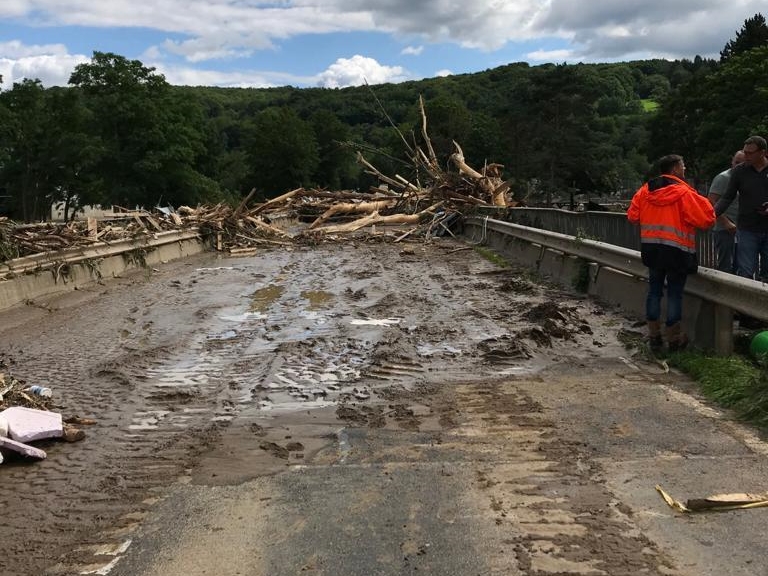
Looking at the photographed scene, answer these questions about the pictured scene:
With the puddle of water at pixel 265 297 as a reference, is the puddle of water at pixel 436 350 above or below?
above

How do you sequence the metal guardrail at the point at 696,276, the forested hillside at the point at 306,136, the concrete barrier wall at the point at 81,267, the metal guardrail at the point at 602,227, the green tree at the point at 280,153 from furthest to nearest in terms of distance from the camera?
the green tree at the point at 280,153, the forested hillside at the point at 306,136, the concrete barrier wall at the point at 81,267, the metal guardrail at the point at 602,227, the metal guardrail at the point at 696,276

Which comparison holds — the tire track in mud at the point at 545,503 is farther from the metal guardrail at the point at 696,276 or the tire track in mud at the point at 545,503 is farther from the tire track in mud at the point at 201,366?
the metal guardrail at the point at 696,276

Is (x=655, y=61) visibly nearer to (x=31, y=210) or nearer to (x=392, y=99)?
(x=392, y=99)

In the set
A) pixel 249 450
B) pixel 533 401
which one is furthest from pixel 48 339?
pixel 533 401

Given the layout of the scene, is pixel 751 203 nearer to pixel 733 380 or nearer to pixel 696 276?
pixel 696 276

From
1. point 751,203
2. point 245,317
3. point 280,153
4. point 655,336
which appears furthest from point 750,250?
point 280,153

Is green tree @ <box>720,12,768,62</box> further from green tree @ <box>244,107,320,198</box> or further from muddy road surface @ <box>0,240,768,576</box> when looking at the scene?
muddy road surface @ <box>0,240,768,576</box>

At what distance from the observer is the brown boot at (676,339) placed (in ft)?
22.9

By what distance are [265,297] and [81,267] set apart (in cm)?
386

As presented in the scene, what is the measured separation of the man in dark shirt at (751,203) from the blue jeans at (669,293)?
111cm

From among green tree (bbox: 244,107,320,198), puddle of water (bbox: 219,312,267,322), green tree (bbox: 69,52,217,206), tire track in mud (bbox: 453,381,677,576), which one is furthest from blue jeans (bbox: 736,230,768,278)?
green tree (bbox: 244,107,320,198)

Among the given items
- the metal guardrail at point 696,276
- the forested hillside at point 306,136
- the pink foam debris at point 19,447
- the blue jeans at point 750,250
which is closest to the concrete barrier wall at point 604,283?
the metal guardrail at point 696,276

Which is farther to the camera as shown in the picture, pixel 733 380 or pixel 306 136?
pixel 306 136

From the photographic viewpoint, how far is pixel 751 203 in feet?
25.7
